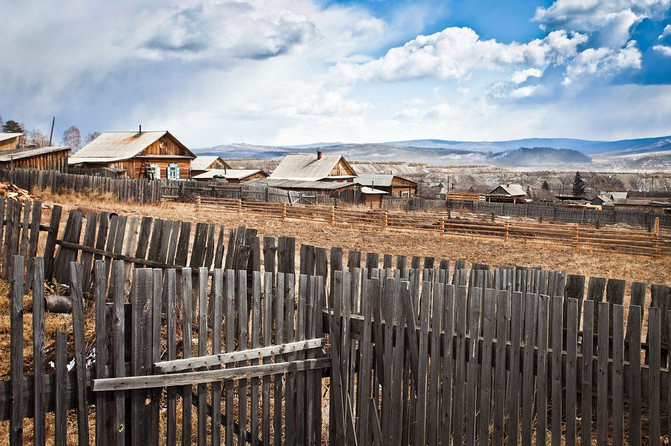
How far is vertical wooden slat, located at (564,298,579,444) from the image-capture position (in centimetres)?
394

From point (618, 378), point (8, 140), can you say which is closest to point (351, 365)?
point (618, 378)

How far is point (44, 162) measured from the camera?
32.8 meters

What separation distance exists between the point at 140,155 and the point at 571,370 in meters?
47.1

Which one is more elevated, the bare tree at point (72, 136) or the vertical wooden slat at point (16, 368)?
the bare tree at point (72, 136)

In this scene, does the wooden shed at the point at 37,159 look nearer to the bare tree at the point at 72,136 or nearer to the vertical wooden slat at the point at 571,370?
the vertical wooden slat at the point at 571,370

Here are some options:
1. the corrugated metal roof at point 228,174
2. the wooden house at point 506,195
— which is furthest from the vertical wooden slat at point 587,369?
the wooden house at point 506,195

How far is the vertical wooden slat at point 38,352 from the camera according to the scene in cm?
337

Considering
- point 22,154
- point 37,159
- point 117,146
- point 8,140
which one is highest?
point 8,140

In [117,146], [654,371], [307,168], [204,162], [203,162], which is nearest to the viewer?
[654,371]

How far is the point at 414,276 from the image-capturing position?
4.75m

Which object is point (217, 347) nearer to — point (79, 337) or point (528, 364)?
point (79, 337)

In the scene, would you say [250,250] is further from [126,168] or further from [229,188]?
[126,168]

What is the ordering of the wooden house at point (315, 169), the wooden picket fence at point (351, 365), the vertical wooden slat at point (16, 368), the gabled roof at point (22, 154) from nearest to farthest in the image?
the vertical wooden slat at point (16, 368)
the wooden picket fence at point (351, 365)
the gabled roof at point (22, 154)
the wooden house at point (315, 169)

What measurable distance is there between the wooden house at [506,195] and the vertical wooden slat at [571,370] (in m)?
70.9
